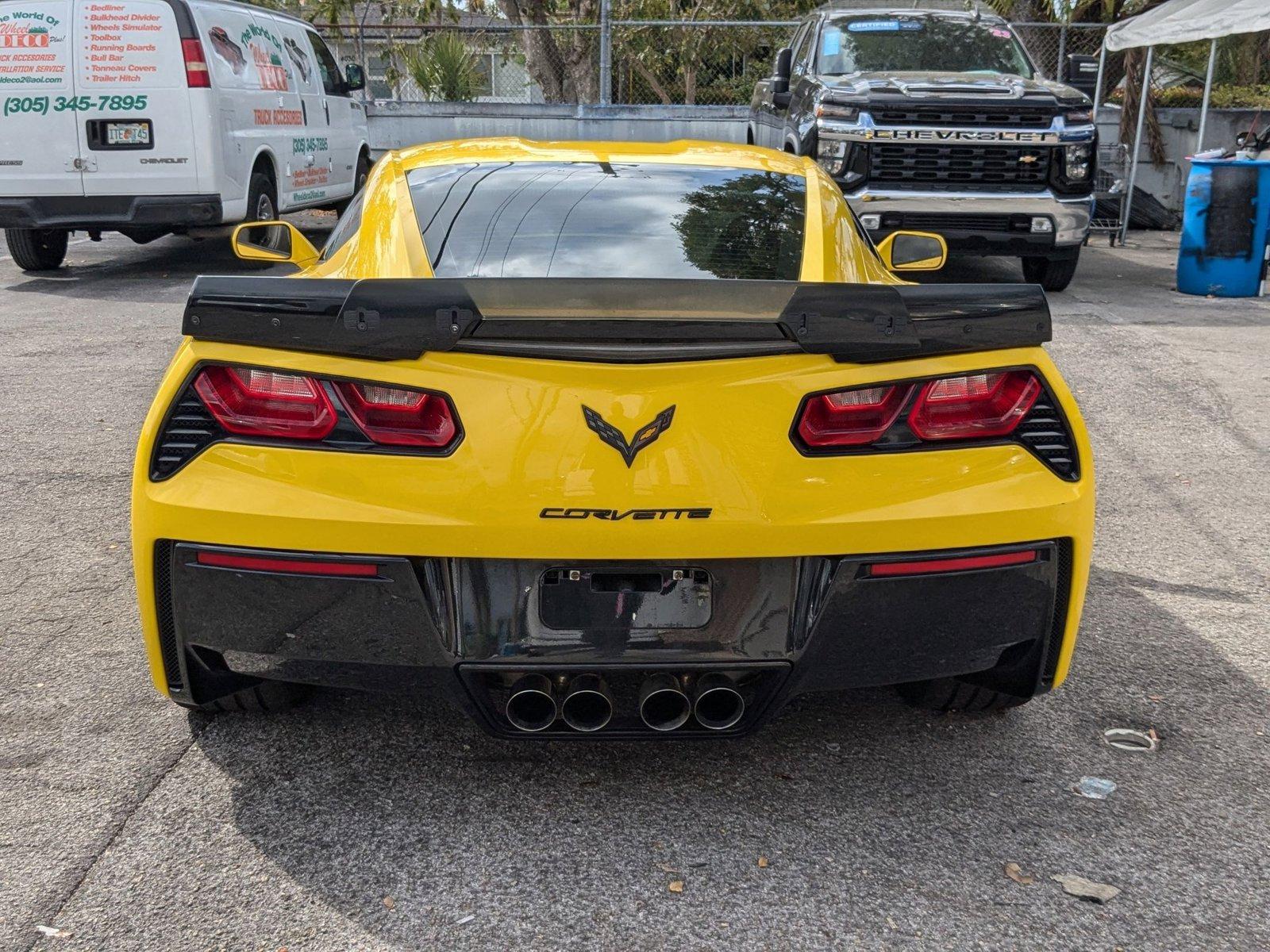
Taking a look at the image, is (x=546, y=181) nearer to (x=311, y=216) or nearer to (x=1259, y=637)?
(x=1259, y=637)

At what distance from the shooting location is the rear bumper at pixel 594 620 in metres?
2.72

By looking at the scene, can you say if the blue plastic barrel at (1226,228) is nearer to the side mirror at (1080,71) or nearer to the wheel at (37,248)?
the side mirror at (1080,71)

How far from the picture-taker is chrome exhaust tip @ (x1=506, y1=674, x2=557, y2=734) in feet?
9.20

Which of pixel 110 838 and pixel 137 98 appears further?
pixel 137 98

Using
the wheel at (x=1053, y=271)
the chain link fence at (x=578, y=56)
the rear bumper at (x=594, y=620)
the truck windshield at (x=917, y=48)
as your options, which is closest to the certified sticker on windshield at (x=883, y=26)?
the truck windshield at (x=917, y=48)

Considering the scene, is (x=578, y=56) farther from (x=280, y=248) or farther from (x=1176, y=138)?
(x=280, y=248)

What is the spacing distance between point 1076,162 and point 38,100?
8.30 metres

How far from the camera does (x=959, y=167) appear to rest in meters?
10.5

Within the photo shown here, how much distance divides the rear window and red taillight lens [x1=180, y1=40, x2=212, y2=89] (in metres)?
7.81

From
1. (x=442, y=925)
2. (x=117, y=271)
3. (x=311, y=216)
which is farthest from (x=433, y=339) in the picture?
(x=311, y=216)

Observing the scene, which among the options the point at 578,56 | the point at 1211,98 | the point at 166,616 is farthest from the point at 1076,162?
the point at 578,56

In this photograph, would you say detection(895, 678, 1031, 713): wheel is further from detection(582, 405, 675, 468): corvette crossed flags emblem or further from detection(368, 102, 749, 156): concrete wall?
detection(368, 102, 749, 156): concrete wall

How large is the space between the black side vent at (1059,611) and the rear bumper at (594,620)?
0.09 ft

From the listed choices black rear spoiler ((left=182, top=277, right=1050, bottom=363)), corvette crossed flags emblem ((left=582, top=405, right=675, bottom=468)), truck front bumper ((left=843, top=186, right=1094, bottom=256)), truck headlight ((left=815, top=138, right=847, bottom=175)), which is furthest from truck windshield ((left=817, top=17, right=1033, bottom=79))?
corvette crossed flags emblem ((left=582, top=405, right=675, bottom=468))
